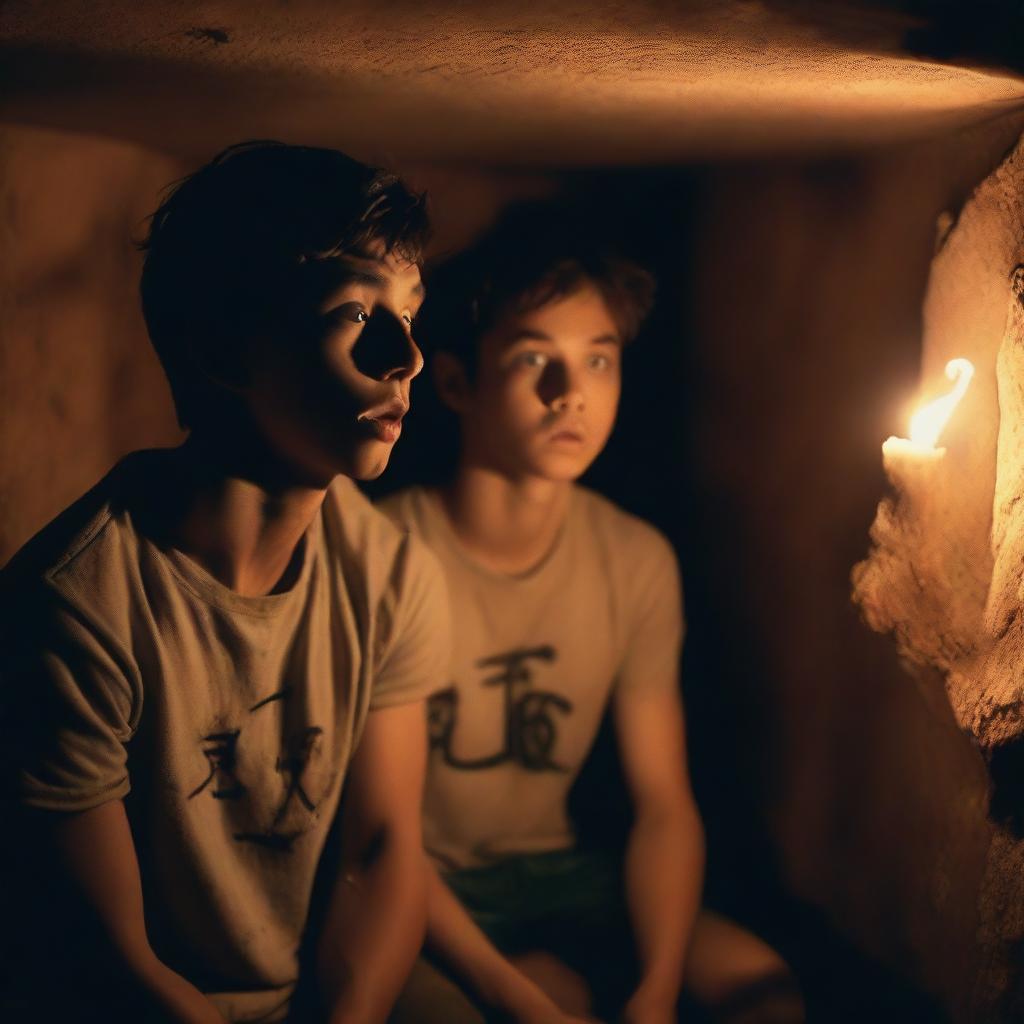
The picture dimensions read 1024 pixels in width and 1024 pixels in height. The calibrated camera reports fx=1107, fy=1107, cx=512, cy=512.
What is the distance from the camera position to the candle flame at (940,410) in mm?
1513

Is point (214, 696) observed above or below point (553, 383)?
below

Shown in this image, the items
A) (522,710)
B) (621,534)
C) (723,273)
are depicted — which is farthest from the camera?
(723,273)

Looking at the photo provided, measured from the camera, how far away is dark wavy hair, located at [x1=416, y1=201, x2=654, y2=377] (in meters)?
2.01

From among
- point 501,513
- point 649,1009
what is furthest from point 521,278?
point 649,1009

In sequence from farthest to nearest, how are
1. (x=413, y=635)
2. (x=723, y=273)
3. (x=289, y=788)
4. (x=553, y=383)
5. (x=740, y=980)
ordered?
(x=723, y=273) → (x=553, y=383) → (x=740, y=980) → (x=413, y=635) → (x=289, y=788)

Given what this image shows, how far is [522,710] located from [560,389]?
61cm

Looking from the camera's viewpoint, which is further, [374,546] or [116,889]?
[374,546]

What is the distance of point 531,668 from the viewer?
6.93 ft

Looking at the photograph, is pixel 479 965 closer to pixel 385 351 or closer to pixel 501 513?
pixel 501 513

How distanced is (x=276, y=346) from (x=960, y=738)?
115cm

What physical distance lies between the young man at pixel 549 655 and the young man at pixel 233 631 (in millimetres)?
341

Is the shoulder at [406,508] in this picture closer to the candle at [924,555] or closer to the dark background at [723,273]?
the dark background at [723,273]

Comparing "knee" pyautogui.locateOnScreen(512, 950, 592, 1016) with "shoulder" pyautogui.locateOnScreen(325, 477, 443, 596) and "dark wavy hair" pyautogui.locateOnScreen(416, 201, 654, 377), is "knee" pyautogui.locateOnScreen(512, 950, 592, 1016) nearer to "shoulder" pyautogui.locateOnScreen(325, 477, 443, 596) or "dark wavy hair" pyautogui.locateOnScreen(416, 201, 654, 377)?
"shoulder" pyautogui.locateOnScreen(325, 477, 443, 596)

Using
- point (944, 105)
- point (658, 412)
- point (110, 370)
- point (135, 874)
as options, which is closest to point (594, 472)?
point (658, 412)
